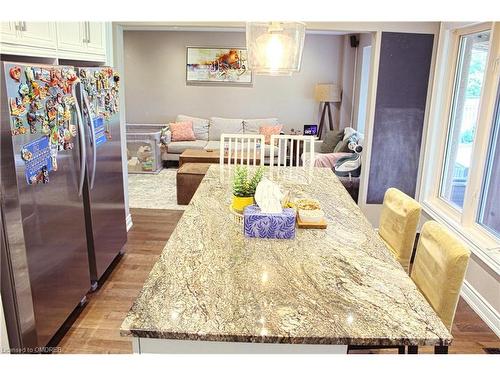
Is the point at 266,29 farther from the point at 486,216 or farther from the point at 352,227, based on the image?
the point at 486,216

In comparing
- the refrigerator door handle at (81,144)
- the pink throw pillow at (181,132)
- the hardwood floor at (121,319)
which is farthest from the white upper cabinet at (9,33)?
the pink throw pillow at (181,132)

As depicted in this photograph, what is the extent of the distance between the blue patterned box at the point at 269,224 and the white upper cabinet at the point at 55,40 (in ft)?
3.67

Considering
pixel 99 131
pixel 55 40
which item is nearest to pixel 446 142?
pixel 99 131

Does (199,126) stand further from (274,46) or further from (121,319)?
(274,46)

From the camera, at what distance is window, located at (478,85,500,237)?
279 centimetres

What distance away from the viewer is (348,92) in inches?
278

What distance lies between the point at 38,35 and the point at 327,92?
550 centimetres

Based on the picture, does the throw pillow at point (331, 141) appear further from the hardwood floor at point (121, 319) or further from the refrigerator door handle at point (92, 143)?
the refrigerator door handle at point (92, 143)

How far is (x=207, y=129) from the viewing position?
726 centimetres

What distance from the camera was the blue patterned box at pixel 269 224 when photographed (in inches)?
69.8

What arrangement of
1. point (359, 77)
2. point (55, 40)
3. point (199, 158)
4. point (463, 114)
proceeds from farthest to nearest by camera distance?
point (359, 77), point (199, 158), point (463, 114), point (55, 40)
